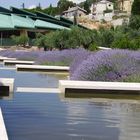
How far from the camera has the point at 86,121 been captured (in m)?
7.13

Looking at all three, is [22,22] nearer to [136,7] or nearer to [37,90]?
[136,7]

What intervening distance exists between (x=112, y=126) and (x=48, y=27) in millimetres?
60144

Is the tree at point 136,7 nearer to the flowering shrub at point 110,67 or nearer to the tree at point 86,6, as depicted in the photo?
the flowering shrub at point 110,67

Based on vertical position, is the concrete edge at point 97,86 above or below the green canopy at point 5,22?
below

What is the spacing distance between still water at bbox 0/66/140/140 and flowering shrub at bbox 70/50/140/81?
2.08 meters

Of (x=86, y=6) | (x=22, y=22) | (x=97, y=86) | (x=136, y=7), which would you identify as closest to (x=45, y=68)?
(x=97, y=86)

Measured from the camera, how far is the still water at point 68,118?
6121mm

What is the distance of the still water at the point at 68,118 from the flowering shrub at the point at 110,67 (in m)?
2.08

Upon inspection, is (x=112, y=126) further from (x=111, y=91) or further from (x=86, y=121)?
(x=111, y=91)

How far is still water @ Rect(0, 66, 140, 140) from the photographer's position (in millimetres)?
6121

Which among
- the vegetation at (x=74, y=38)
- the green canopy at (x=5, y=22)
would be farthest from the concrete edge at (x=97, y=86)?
the green canopy at (x=5, y=22)

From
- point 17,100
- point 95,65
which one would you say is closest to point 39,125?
point 17,100

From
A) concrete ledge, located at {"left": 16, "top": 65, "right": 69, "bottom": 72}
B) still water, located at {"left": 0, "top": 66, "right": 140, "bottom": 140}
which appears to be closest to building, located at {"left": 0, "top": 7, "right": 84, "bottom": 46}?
concrete ledge, located at {"left": 16, "top": 65, "right": 69, "bottom": 72}

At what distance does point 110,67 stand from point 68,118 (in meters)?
4.56
